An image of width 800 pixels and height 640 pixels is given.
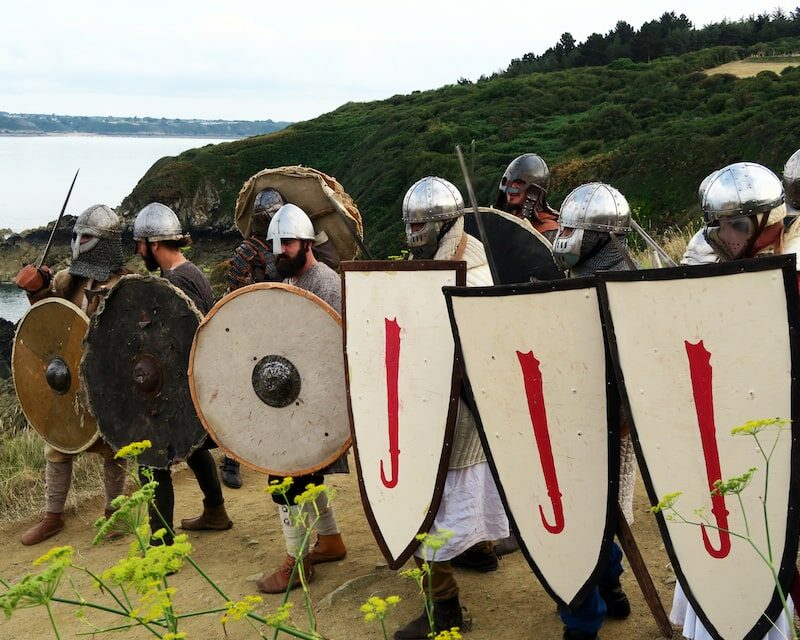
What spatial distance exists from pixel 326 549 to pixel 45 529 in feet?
6.10

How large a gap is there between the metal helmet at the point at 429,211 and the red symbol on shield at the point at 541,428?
78 cm

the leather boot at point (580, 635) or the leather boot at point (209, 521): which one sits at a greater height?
the leather boot at point (580, 635)

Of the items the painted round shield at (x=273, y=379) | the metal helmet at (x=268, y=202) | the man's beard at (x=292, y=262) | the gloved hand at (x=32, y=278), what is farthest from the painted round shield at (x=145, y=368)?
the metal helmet at (x=268, y=202)

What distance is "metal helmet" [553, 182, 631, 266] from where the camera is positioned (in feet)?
11.1

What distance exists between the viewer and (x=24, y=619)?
175 inches

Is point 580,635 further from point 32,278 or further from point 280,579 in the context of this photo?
point 32,278

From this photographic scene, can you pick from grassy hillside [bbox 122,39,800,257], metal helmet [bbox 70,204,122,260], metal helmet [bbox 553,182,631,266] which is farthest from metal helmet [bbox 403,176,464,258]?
grassy hillside [bbox 122,39,800,257]

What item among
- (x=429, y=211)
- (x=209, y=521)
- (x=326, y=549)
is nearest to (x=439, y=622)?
(x=326, y=549)

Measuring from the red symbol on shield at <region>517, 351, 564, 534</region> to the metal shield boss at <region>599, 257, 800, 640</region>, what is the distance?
1.04 ft

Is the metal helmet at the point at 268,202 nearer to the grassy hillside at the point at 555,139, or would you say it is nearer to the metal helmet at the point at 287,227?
the metal helmet at the point at 287,227

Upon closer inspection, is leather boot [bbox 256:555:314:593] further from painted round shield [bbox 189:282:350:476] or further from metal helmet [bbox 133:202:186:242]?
metal helmet [bbox 133:202:186:242]

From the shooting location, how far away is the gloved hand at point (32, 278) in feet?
16.8

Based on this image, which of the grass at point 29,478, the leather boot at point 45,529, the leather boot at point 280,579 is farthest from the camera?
the grass at point 29,478

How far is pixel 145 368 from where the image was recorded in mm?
4402
